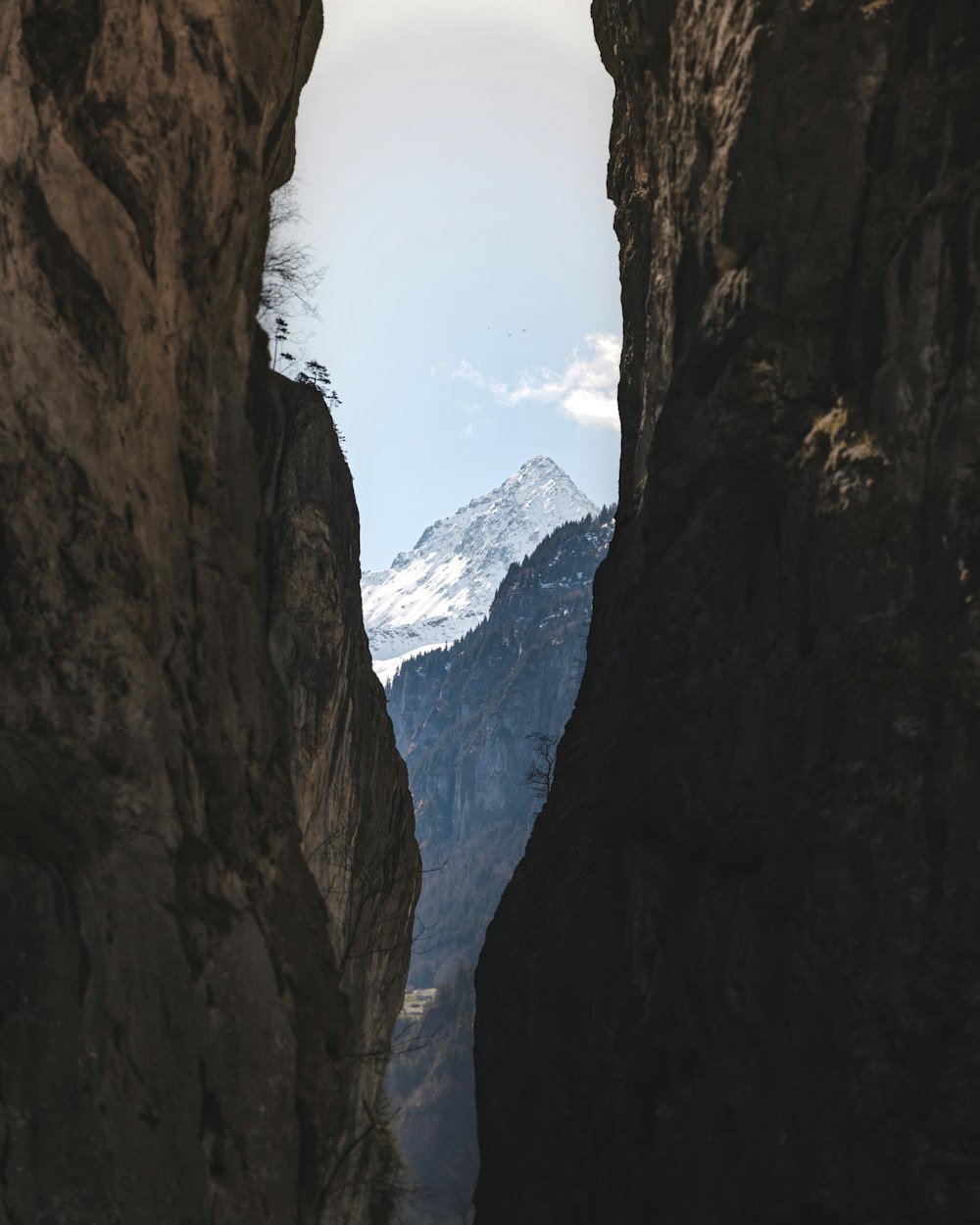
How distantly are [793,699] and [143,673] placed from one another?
31.3 ft

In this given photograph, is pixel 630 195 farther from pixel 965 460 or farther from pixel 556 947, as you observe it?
pixel 556 947

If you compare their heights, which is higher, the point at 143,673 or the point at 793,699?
the point at 793,699

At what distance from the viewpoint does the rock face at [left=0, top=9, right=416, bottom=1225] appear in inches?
412

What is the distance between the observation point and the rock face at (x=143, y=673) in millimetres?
10477

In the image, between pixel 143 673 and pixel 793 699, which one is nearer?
pixel 143 673

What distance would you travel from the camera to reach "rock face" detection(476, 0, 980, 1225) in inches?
613

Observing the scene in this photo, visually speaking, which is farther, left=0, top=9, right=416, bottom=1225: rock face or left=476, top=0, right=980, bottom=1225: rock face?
left=476, top=0, right=980, bottom=1225: rock face

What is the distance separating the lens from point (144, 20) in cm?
1414

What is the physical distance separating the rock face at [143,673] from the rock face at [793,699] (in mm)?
6213

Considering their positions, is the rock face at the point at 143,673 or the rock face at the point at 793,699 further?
the rock face at the point at 793,699

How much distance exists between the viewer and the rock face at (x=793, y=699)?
15.6m

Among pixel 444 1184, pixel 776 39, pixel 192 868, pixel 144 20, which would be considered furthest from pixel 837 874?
pixel 444 1184

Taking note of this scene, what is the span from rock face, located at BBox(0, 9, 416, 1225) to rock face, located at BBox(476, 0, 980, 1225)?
245 inches

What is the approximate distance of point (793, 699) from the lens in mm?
17703
